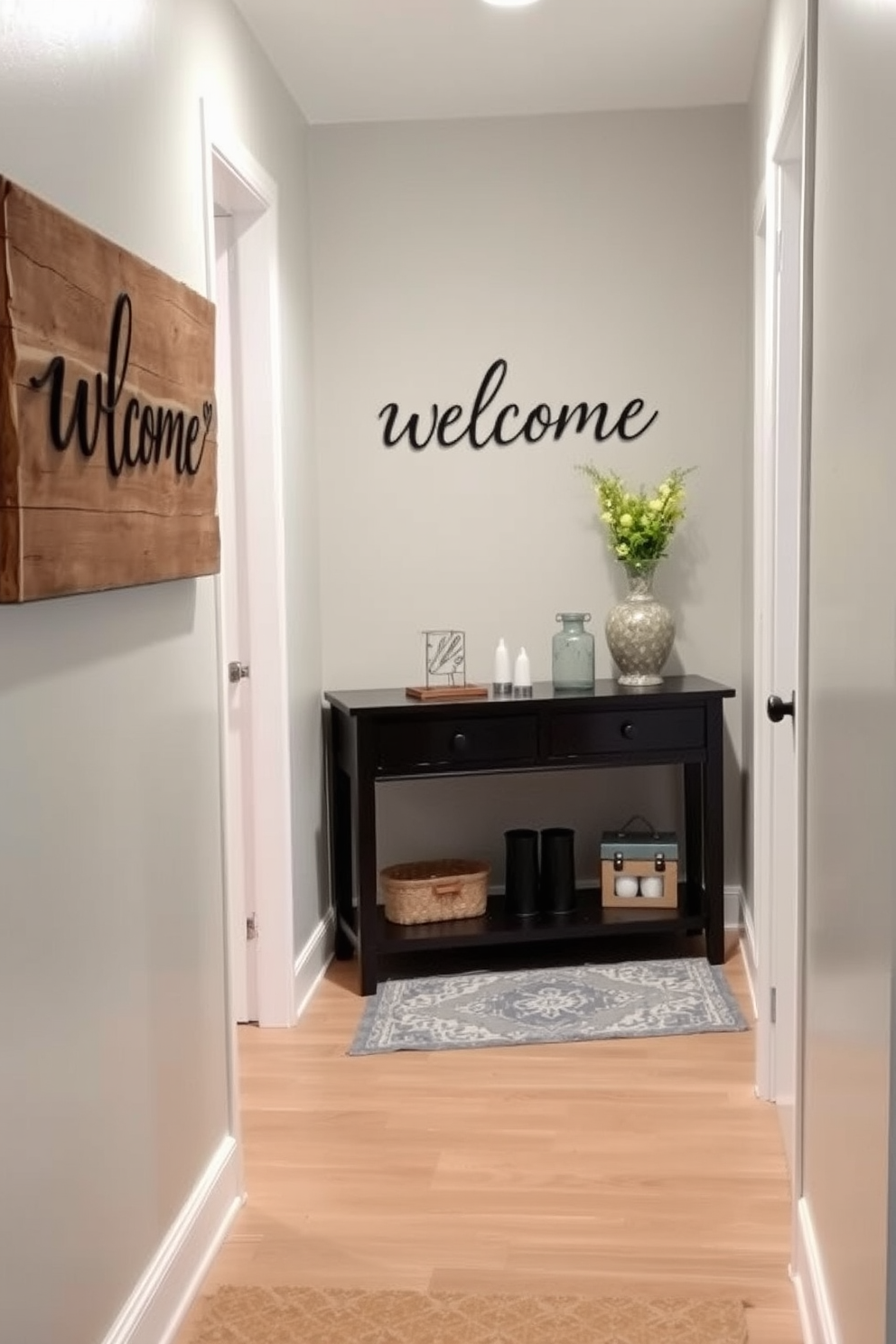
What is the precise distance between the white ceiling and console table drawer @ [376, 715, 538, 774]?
1.75 metres

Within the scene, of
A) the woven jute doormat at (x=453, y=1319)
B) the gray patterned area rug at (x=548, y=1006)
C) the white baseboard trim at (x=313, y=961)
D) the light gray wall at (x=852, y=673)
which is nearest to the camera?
the light gray wall at (x=852, y=673)

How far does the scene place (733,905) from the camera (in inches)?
193

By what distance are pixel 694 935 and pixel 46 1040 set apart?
9.97ft

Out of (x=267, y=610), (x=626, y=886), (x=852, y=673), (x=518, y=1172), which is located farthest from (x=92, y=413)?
(x=626, y=886)

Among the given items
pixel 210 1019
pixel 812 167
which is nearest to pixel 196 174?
pixel 812 167

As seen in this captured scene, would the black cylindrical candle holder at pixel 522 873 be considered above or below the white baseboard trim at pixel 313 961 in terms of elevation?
above

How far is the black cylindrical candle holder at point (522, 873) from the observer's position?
461cm

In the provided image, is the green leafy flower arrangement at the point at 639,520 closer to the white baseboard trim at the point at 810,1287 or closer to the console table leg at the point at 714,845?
the console table leg at the point at 714,845

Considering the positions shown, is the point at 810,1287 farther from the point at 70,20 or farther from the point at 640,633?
the point at 640,633

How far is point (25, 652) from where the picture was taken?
1.99 m

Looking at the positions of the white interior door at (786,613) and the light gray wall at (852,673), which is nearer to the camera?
the light gray wall at (852,673)

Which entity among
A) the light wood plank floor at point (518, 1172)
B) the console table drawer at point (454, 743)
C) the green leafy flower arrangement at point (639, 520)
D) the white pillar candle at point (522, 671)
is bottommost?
the light wood plank floor at point (518, 1172)

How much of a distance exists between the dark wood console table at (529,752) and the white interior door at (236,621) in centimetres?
35

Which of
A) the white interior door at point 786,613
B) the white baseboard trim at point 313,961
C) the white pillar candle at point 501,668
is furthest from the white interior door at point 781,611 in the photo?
the white baseboard trim at point 313,961
